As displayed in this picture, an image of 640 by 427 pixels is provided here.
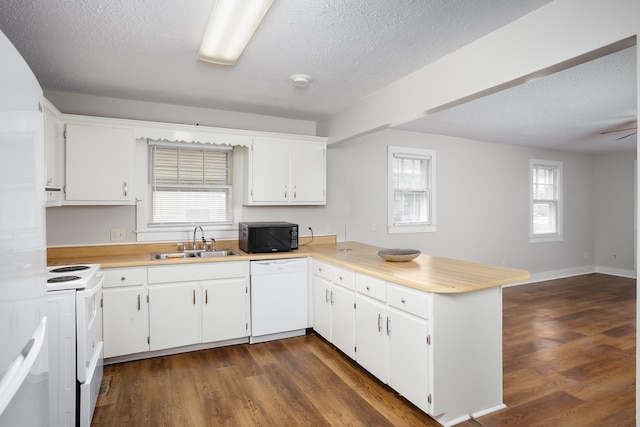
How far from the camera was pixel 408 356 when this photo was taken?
7.68ft

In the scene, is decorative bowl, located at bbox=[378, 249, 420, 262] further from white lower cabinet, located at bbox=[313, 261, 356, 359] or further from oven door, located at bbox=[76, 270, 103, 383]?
oven door, located at bbox=[76, 270, 103, 383]

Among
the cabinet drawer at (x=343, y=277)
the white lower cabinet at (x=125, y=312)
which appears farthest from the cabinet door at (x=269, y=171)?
the white lower cabinet at (x=125, y=312)

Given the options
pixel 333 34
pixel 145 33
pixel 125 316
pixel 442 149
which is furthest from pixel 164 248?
pixel 442 149

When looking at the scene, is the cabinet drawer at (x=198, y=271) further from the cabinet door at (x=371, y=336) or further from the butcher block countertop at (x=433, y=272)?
the cabinet door at (x=371, y=336)

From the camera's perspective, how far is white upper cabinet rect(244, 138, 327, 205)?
3809 mm

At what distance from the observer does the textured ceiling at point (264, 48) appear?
76.8 inches

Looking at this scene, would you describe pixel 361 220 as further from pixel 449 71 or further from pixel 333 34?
pixel 333 34

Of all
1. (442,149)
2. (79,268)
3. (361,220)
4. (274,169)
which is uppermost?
(442,149)

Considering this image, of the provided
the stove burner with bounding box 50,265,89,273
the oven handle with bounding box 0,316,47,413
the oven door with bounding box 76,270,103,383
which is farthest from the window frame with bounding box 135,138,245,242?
the oven handle with bounding box 0,316,47,413

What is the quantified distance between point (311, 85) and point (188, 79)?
3.31ft

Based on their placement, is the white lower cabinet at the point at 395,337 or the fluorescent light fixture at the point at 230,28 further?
the white lower cabinet at the point at 395,337

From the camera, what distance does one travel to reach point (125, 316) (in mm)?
3031

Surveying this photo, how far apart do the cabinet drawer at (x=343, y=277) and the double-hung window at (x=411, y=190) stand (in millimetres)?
1784

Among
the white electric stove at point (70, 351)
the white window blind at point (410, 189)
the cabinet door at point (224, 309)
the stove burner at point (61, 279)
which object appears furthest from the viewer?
the white window blind at point (410, 189)
